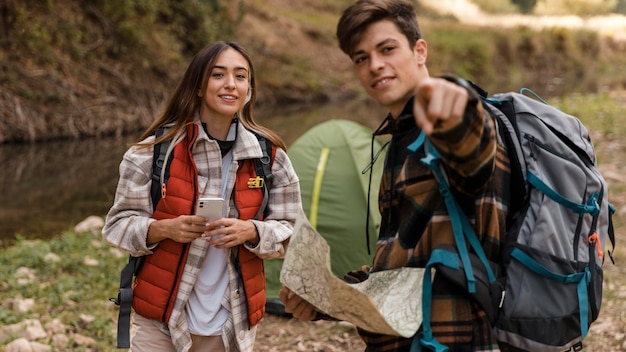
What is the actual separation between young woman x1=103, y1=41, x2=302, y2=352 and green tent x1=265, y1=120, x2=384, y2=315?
2308mm

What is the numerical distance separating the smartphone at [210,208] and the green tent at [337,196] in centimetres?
260

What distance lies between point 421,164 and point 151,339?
1.43 metres

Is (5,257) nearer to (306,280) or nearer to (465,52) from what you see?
(306,280)

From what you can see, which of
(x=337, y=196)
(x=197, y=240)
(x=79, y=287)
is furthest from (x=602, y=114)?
(x=197, y=240)

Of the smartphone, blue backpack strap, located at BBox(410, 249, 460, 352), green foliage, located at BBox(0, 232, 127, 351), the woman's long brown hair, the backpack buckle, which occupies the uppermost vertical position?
the woman's long brown hair

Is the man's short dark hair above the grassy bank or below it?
above

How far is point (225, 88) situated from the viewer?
2658 mm

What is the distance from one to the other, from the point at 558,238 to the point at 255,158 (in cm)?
130

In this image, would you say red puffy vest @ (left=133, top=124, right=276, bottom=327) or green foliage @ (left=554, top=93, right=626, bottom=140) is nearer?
red puffy vest @ (left=133, top=124, right=276, bottom=327)

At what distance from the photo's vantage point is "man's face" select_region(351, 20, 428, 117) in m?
1.90

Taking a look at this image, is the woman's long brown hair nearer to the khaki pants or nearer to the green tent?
the khaki pants

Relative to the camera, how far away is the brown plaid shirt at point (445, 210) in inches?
60.7

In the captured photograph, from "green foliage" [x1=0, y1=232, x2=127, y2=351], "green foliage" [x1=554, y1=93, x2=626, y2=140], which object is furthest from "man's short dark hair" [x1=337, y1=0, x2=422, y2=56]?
"green foliage" [x1=554, y1=93, x2=626, y2=140]

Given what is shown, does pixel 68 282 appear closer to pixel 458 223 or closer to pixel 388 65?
pixel 388 65
